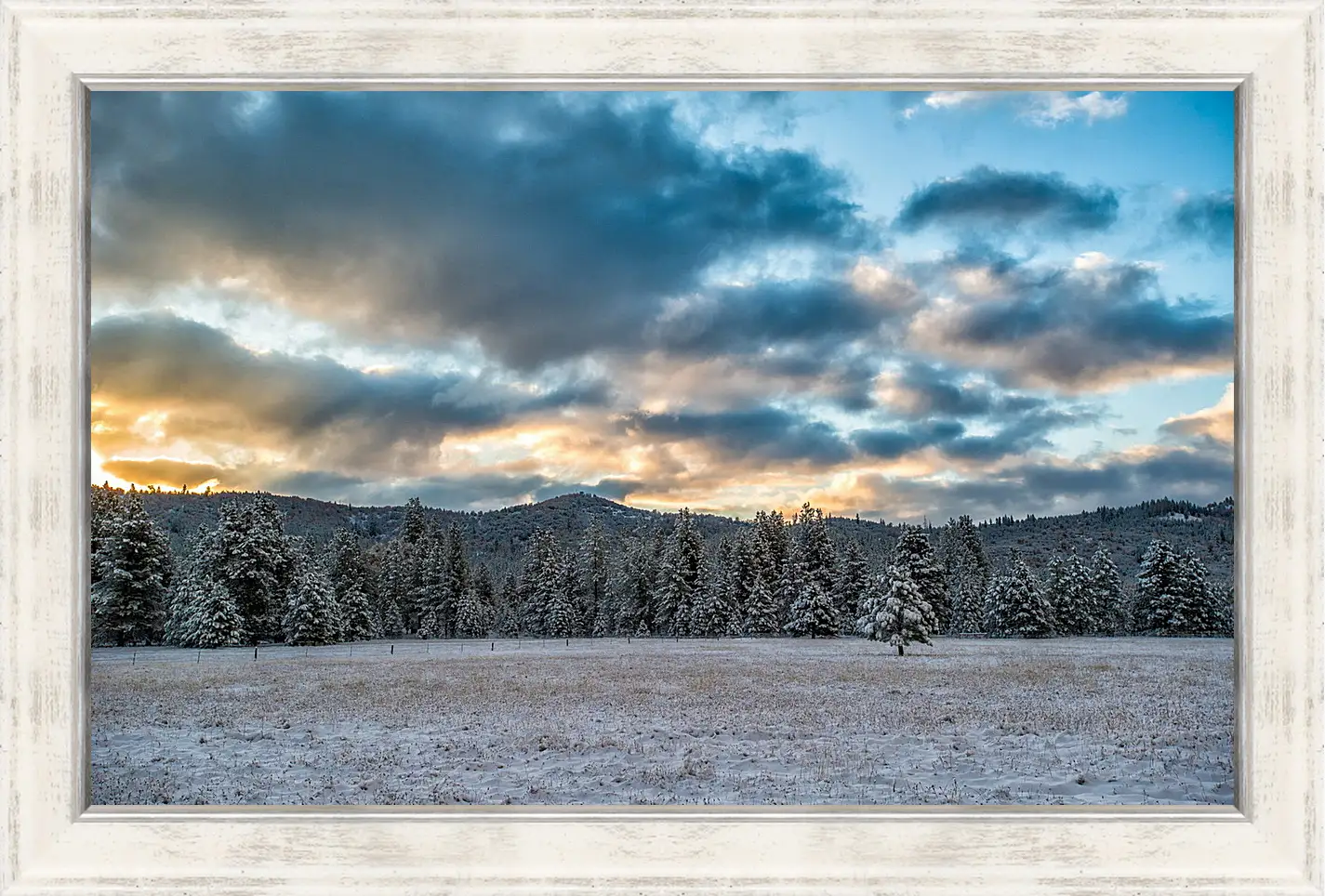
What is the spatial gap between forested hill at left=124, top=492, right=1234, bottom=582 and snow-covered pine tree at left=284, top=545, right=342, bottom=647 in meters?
1.48

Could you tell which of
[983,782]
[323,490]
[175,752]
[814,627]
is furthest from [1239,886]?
[814,627]

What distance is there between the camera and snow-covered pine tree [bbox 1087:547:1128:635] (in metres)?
10.4

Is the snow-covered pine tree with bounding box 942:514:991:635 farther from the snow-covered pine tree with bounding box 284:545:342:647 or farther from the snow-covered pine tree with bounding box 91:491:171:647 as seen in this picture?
the snow-covered pine tree with bounding box 284:545:342:647

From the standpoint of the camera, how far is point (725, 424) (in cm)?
818

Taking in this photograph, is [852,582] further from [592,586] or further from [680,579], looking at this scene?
[592,586]

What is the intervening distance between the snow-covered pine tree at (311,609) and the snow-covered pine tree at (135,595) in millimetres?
2718

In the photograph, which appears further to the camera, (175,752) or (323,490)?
(323,490)

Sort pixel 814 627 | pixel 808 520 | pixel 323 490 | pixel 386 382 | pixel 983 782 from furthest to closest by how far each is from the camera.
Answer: pixel 814 627
pixel 808 520
pixel 323 490
pixel 386 382
pixel 983 782

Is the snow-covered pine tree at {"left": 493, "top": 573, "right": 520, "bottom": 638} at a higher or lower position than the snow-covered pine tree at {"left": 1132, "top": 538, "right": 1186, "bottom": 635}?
lower

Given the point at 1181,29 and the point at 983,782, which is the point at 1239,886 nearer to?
Answer: the point at 983,782

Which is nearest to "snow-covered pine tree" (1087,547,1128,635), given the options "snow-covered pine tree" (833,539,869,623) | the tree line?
the tree line

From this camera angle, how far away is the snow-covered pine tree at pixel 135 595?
27.9 ft

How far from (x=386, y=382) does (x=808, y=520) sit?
7048mm

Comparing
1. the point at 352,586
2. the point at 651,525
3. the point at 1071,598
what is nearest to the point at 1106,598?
the point at 1071,598
